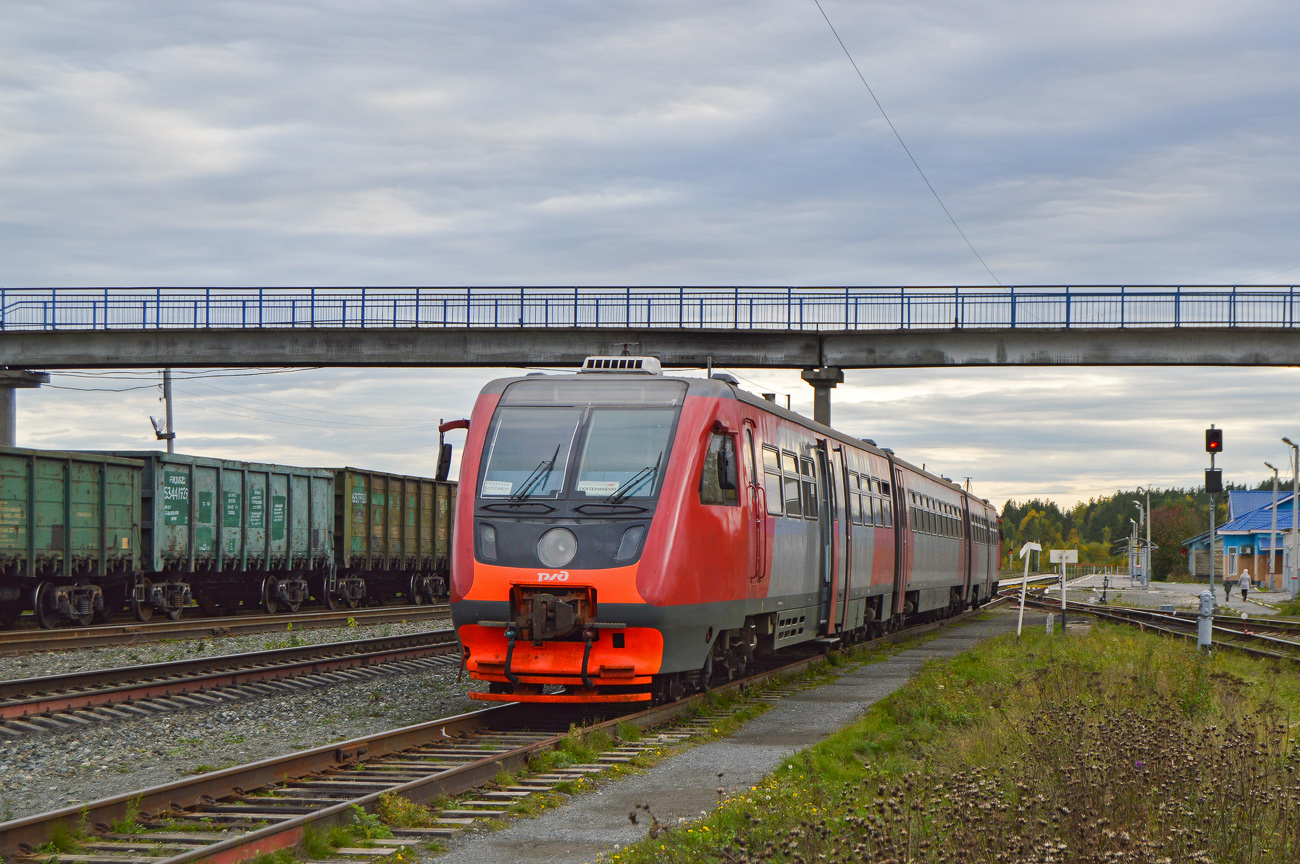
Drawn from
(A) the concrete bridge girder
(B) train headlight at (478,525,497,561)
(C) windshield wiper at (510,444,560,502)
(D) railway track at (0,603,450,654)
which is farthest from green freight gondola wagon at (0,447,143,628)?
(C) windshield wiper at (510,444,560,502)

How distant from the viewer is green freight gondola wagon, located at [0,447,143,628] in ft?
68.1

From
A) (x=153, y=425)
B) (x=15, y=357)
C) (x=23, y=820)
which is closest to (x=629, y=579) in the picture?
(x=23, y=820)

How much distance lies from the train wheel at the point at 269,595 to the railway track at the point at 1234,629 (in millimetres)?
18621

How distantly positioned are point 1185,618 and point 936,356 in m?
8.89

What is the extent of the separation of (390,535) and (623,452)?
75.9 feet

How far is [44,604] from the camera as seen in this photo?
72.6ft

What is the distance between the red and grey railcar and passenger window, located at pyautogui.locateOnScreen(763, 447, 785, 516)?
0.03 metres

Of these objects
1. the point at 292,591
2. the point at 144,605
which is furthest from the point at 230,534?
the point at 292,591

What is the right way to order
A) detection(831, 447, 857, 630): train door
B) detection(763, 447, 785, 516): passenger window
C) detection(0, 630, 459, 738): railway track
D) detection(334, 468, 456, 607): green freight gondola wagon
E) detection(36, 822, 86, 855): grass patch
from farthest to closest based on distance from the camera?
detection(334, 468, 456, 607): green freight gondola wagon < detection(831, 447, 857, 630): train door < detection(763, 447, 785, 516): passenger window < detection(0, 630, 459, 738): railway track < detection(36, 822, 86, 855): grass patch

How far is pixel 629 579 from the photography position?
1108cm

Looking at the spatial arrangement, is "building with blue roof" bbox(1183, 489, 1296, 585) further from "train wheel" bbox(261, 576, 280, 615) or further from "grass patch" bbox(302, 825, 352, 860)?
"grass patch" bbox(302, 825, 352, 860)

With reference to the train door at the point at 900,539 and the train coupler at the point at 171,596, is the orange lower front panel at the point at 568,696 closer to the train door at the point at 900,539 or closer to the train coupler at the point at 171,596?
the train door at the point at 900,539

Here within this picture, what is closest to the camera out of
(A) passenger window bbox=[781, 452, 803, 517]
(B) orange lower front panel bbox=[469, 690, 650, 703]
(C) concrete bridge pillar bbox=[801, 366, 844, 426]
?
(B) orange lower front panel bbox=[469, 690, 650, 703]

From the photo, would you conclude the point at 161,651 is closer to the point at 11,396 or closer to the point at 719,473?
the point at 719,473
